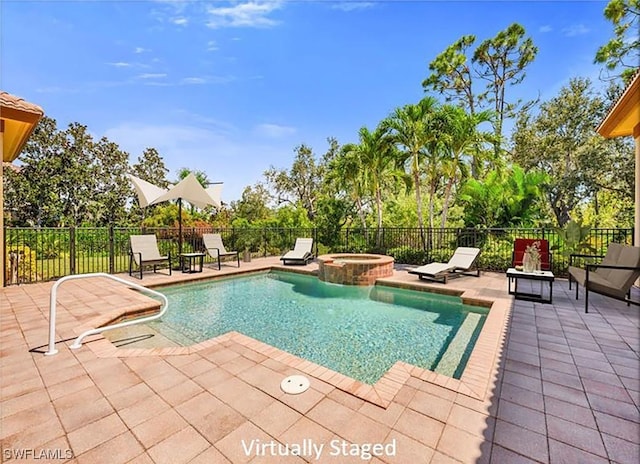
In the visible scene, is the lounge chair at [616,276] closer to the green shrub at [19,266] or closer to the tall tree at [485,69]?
the green shrub at [19,266]

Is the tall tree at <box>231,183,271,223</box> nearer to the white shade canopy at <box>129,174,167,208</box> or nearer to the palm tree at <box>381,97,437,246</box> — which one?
the white shade canopy at <box>129,174,167,208</box>

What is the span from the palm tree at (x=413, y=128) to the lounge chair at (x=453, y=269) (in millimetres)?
3006

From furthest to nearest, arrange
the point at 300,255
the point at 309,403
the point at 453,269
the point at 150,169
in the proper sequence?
1. the point at 150,169
2. the point at 300,255
3. the point at 453,269
4. the point at 309,403

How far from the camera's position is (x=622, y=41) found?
40.2ft

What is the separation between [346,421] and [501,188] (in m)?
12.8

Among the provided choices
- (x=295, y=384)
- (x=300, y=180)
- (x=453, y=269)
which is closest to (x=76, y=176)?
(x=300, y=180)

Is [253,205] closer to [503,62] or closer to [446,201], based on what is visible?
[446,201]

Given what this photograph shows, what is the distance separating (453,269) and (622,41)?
535 inches

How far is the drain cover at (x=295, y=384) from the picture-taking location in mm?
2639

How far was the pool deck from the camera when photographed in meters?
1.96

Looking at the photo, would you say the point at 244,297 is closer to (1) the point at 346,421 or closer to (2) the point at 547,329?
(1) the point at 346,421

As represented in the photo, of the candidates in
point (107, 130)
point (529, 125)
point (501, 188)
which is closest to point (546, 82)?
point (529, 125)

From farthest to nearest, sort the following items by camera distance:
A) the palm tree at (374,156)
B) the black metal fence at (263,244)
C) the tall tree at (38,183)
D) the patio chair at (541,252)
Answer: the tall tree at (38,183)
the palm tree at (374,156)
the black metal fence at (263,244)
the patio chair at (541,252)

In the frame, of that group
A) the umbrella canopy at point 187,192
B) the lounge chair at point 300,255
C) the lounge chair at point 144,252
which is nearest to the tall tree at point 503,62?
the lounge chair at point 300,255
